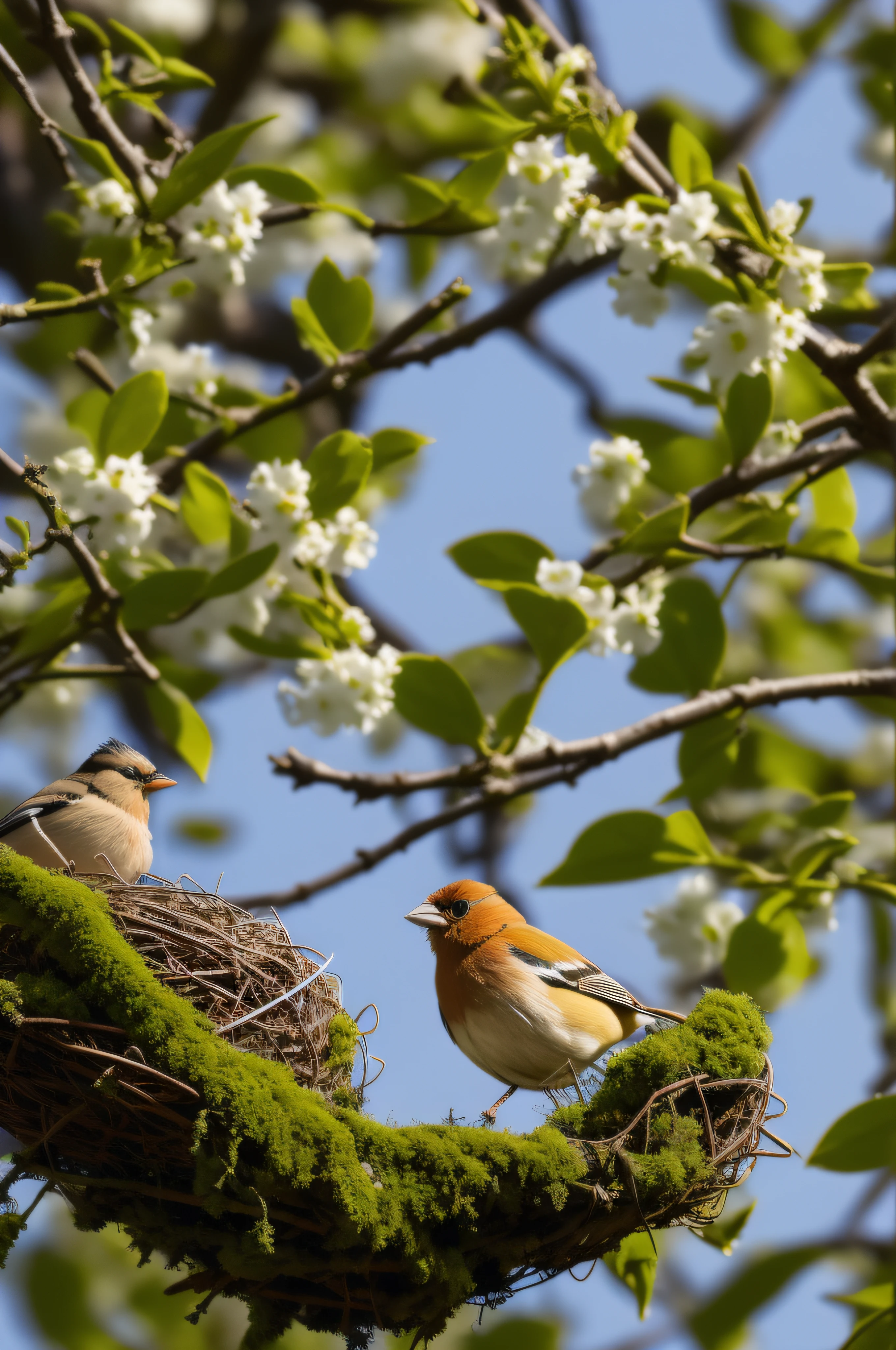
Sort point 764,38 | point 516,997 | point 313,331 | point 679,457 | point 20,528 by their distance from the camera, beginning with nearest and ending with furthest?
point 20,528
point 516,997
point 313,331
point 679,457
point 764,38

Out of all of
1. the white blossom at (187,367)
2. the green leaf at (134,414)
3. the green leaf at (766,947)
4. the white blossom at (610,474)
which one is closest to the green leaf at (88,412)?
the white blossom at (187,367)

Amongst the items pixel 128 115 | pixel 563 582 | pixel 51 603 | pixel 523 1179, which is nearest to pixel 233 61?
pixel 128 115

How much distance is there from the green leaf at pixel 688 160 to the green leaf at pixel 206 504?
86 cm

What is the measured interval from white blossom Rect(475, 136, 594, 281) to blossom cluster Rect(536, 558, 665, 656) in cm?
58

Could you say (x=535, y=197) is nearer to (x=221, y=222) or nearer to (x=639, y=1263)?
(x=221, y=222)

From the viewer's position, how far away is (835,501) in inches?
73.5

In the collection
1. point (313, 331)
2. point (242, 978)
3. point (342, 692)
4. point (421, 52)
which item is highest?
point (421, 52)

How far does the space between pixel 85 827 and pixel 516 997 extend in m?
0.63

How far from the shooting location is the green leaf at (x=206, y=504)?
177cm

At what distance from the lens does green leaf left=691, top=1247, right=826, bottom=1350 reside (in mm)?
1562

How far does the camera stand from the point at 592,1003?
53.6 inches

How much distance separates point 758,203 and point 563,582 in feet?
1.89

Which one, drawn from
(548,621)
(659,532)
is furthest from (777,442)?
(548,621)

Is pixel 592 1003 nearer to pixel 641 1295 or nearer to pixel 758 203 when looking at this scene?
pixel 641 1295
